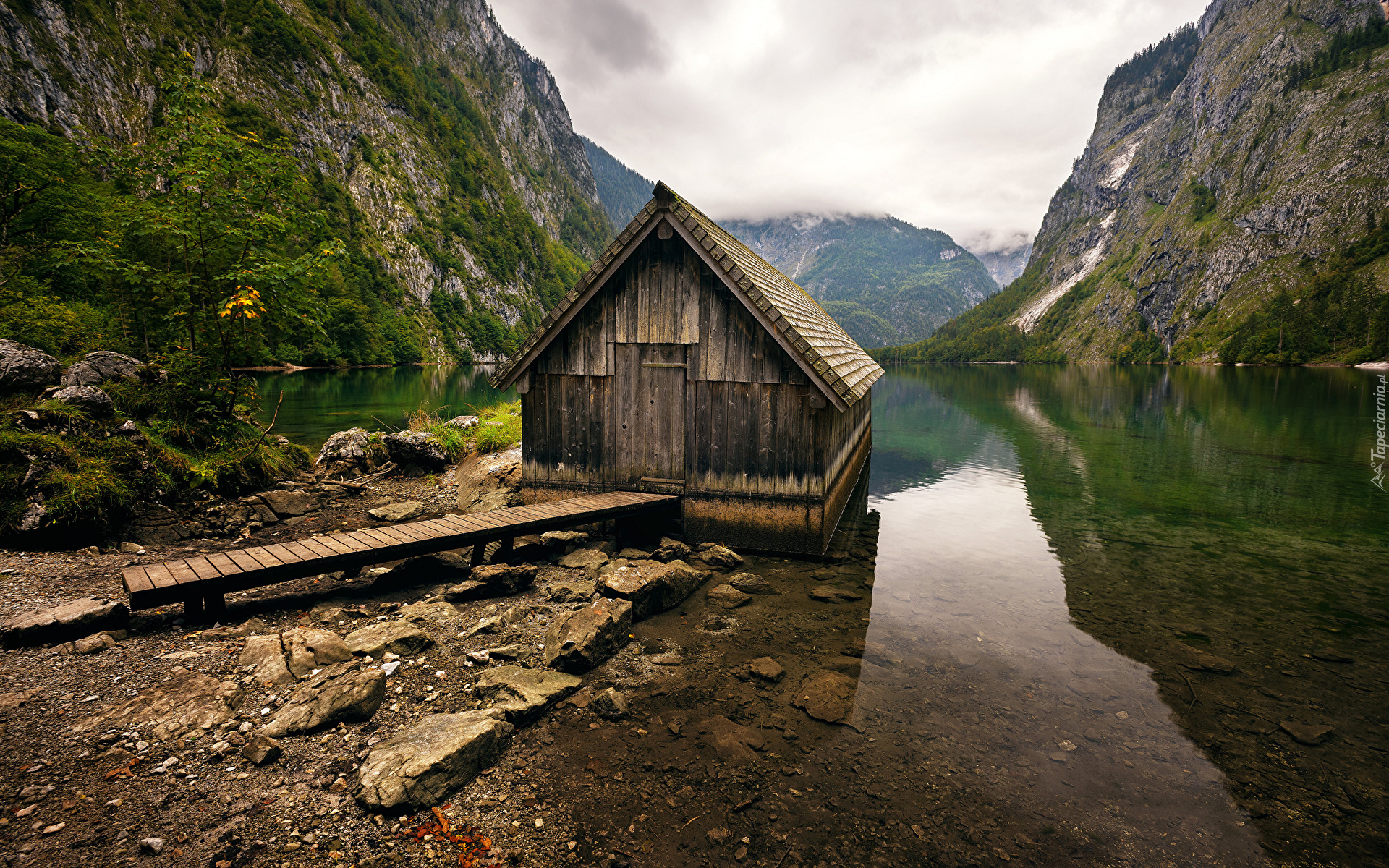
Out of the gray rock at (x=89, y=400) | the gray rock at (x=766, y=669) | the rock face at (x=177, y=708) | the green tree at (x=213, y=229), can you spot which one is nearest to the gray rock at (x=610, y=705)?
the gray rock at (x=766, y=669)

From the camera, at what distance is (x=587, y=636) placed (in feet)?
22.4

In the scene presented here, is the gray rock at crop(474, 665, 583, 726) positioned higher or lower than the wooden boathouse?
lower

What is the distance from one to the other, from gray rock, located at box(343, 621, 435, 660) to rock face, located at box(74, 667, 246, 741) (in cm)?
117

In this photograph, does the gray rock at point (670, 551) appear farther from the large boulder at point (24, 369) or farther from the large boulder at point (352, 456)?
the large boulder at point (24, 369)

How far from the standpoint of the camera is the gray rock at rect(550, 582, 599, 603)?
8477 mm

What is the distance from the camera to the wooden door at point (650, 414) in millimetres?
11109

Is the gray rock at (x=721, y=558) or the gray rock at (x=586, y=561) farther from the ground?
the gray rock at (x=586, y=561)

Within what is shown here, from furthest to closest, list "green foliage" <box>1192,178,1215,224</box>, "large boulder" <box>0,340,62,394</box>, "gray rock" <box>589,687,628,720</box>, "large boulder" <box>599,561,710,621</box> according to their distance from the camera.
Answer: "green foliage" <box>1192,178,1215,224</box>, "large boulder" <box>0,340,62,394</box>, "large boulder" <box>599,561,710,621</box>, "gray rock" <box>589,687,628,720</box>

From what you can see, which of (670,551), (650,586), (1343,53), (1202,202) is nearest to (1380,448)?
(670,551)

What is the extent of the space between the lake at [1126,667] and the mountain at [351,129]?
199 feet

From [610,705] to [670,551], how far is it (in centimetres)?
467

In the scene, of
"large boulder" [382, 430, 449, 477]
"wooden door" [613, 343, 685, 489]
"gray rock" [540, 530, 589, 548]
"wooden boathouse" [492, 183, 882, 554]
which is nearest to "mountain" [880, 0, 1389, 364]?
"wooden boathouse" [492, 183, 882, 554]

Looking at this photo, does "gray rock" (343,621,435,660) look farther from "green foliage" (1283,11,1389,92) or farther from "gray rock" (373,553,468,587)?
"green foliage" (1283,11,1389,92)

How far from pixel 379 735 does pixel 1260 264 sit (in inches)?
7664
